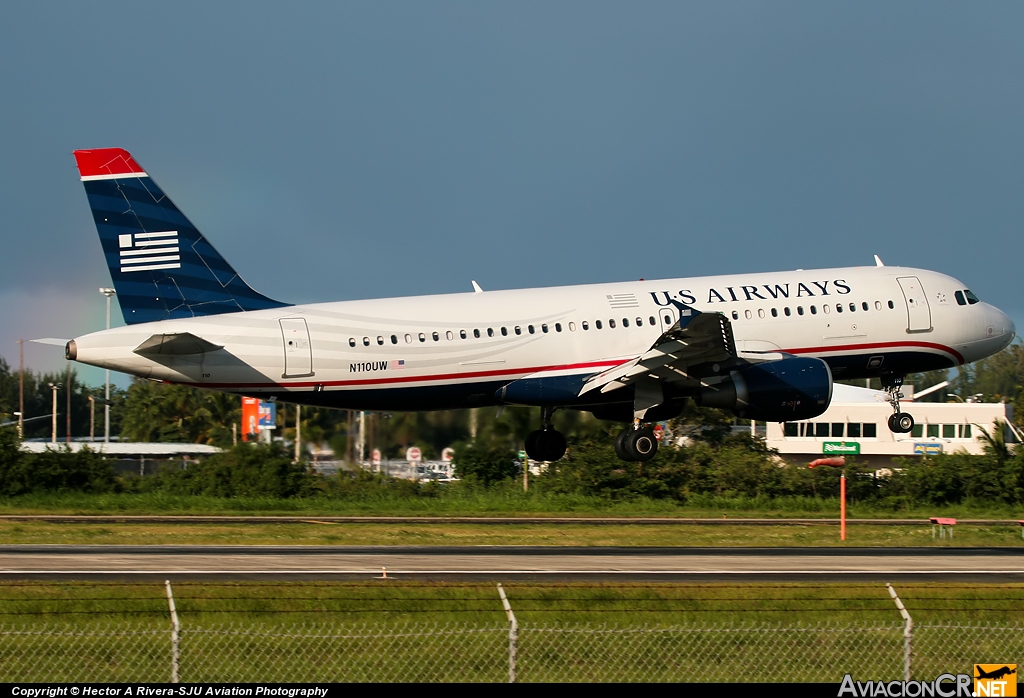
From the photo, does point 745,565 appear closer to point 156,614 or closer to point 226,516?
point 156,614

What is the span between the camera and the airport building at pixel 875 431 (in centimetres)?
9575

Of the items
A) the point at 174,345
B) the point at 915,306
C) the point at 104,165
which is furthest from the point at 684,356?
the point at 104,165

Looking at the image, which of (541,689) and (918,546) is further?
(918,546)

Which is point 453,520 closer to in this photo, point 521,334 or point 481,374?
point 481,374

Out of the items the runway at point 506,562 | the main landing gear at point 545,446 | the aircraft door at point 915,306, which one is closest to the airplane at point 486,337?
the aircraft door at point 915,306

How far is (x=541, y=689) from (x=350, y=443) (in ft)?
131

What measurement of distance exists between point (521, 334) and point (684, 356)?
4.94 meters

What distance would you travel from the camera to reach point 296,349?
3622cm

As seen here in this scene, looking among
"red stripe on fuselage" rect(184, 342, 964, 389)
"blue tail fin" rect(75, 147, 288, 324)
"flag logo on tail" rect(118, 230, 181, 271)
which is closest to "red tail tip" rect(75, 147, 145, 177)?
"blue tail fin" rect(75, 147, 288, 324)

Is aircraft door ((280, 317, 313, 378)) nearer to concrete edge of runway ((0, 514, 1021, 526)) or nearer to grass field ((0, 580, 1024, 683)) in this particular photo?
concrete edge of runway ((0, 514, 1021, 526))

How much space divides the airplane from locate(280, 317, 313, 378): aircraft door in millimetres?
29

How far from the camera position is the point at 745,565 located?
3002 centimetres

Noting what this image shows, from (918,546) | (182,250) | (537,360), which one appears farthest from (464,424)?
(918,546)

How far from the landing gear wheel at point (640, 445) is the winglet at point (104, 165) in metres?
16.8
